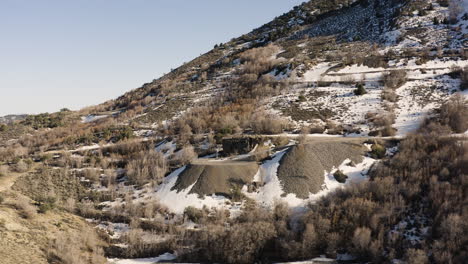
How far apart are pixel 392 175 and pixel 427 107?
1645 centimetres

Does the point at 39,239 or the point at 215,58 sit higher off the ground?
the point at 215,58

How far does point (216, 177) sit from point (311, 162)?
7.53 meters

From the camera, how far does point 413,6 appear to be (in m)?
60.8

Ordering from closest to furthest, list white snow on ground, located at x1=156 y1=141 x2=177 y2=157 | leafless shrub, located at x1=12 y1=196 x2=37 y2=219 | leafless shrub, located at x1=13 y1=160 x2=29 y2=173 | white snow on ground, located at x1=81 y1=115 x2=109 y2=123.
A: leafless shrub, located at x1=12 y1=196 x2=37 y2=219, leafless shrub, located at x1=13 y1=160 x2=29 y2=173, white snow on ground, located at x1=156 y1=141 x2=177 y2=157, white snow on ground, located at x1=81 y1=115 x2=109 y2=123

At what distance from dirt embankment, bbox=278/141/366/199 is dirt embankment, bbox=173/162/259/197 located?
2708mm

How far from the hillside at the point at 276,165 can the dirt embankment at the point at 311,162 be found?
106 millimetres

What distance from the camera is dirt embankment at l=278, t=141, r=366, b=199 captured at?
79.4 ft

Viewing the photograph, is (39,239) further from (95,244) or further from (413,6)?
(413,6)

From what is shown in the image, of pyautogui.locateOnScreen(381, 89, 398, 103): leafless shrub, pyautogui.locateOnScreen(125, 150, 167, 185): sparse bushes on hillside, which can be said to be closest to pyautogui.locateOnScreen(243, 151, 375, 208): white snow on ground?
pyautogui.locateOnScreen(125, 150, 167, 185): sparse bushes on hillside

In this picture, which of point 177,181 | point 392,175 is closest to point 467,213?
point 392,175

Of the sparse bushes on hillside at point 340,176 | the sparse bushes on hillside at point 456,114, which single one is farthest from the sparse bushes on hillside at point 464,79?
the sparse bushes on hillside at point 340,176

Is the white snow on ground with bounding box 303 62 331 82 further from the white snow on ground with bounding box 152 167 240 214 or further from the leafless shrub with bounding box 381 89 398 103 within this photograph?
the white snow on ground with bounding box 152 167 240 214

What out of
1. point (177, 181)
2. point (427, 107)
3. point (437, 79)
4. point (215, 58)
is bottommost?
point (177, 181)

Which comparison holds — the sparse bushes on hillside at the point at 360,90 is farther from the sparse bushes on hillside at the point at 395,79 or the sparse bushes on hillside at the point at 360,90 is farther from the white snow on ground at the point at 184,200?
the white snow on ground at the point at 184,200
